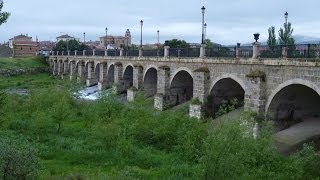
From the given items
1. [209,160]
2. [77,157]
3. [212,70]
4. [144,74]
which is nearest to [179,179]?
[209,160]

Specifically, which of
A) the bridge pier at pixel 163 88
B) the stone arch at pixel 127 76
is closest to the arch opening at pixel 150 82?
the stone arch at pixel 127 76

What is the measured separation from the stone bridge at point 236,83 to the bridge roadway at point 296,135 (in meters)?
0.93

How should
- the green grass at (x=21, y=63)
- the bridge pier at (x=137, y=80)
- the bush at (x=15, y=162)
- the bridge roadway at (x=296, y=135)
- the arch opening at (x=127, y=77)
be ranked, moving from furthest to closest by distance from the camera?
the green grass at (x=21, y=63)
the arch opening at (x=127, y=77)
the bridge pier at (x=137, y=80)
the bridge roadway at (x=296, y=135)
the bush at (x=15, y=162)

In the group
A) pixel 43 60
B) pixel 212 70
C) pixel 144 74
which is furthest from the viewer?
pixel 43 60

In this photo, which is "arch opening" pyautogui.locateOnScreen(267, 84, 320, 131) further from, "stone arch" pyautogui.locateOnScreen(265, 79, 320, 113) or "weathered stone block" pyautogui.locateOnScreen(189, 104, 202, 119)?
"weathered stone block" pyautogui.locateOnScreen(189, 104, 202, 119)

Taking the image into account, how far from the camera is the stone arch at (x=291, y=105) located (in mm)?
28500

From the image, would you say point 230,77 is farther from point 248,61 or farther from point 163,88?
point 163,88

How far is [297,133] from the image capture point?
93.1 feet

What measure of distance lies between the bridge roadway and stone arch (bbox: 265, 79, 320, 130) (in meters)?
0.56

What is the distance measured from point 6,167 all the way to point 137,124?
1424 centimetres

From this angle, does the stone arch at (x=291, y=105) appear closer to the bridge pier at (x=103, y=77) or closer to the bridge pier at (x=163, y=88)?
the bridge pier at (x=163, y=88)

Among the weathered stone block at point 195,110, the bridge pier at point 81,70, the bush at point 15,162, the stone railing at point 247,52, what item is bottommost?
the weathered stone block at point 195,110

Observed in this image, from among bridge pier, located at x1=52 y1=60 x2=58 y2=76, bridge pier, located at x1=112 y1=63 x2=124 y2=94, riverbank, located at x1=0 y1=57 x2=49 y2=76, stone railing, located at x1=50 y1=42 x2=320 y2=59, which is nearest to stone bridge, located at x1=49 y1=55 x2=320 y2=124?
bridge pier, located at x1=112 y1=63 x2=124 y2=94

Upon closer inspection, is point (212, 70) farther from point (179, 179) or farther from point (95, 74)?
point (95, 74)
